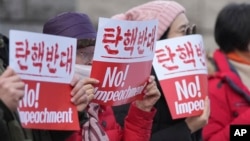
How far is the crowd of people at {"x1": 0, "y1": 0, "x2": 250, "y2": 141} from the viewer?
11.0 feet

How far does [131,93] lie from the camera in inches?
145

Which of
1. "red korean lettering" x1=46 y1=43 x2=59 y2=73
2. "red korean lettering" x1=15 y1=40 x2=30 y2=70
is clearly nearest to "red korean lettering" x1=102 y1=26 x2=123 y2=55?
"red korean lettering" x1=46 y1=43 x2=59 y2=73

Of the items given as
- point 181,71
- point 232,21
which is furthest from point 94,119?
point 232,21

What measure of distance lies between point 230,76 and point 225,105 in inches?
6.2

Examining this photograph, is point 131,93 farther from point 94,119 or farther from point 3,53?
point 3,53

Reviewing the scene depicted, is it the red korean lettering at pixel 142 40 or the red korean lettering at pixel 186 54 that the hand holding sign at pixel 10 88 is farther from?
the red korean lettering at pixel 186 54

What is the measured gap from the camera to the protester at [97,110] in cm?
357

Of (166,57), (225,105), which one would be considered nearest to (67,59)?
(166,57)

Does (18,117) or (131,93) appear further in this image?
(131,93)

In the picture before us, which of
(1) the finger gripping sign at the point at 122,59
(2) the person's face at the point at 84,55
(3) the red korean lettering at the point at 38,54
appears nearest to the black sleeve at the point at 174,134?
(1) the finger gripping sign at the point at 122,59

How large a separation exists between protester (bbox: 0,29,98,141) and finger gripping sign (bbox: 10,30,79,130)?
35 millimetres

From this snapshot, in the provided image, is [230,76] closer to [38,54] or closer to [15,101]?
[38,54]

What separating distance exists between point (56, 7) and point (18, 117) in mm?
4284

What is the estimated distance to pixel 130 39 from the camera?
362 cm
